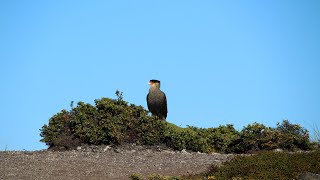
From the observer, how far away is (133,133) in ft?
61.8

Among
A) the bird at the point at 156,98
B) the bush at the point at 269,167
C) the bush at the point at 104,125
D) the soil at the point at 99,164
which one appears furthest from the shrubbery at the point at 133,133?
the bush at the point at 269,167

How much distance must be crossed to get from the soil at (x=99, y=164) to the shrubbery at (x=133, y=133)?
164 centimetres

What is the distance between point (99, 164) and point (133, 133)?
15.7ft

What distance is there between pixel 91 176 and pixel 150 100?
10.6m

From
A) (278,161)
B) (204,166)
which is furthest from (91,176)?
(278,161)

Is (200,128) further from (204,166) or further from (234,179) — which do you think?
(234,179)

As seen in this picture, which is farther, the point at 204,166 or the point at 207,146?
the point at 207,146

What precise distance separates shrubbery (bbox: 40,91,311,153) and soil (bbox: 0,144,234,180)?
1.64 m

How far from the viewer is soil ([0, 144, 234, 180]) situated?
13.0 metres

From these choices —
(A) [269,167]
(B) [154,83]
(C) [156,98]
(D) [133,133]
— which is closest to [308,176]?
(A) [269,167]

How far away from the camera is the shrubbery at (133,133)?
1842cm

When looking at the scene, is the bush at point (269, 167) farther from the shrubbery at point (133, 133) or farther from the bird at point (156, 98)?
the bird at point (156, 98)

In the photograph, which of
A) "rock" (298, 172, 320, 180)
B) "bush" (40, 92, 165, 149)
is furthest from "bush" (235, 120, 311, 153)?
"rock" (298, 172, 320, 180)

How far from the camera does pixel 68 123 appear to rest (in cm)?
1931
